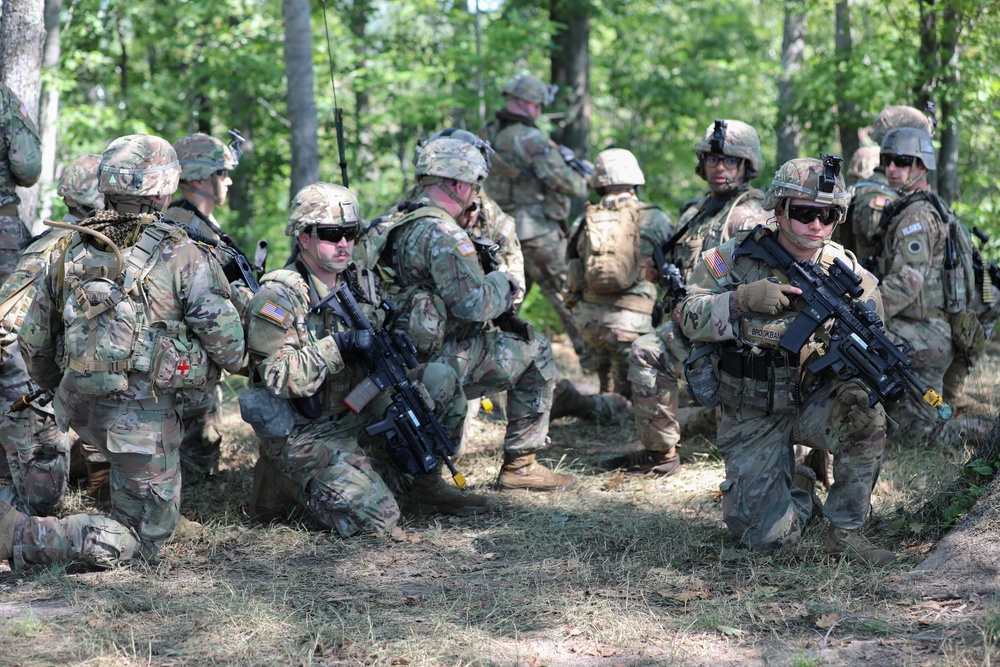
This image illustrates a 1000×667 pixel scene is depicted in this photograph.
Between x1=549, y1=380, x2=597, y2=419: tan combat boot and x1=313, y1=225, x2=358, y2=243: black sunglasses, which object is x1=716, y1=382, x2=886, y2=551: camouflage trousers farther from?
x1=549, y1=380, x2=597, y2=419: tan combat boot

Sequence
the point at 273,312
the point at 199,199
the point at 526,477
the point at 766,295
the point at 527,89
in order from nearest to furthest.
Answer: the point at 766,295 → the point at 273,312 → the point at 199,199 → the point at 526,477 → the point at 527,89

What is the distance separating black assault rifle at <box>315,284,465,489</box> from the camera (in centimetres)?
574

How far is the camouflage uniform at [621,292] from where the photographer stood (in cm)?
816

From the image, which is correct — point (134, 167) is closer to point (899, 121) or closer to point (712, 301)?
point (712, 301)

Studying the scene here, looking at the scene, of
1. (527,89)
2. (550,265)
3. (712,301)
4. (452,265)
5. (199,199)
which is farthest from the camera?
(550,265)

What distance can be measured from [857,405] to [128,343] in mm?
3570

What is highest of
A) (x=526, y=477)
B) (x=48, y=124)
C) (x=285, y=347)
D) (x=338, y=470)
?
(x=48, y=124)

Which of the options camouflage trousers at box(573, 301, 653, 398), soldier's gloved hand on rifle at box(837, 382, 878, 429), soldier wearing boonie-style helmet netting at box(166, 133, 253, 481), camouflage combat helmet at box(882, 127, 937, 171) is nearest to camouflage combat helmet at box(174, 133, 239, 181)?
soldier wearing boonie-style helmet netting at box(166, 133, 253, 481)

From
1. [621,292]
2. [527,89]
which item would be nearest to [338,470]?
[621,292]

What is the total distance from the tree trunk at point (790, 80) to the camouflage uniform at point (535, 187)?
257 centimetres

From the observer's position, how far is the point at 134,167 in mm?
5008

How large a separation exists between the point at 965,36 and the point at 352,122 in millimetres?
9102

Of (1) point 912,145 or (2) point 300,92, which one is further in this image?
(2) point 300,92

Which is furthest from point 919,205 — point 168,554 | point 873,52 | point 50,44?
point 50,44
